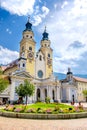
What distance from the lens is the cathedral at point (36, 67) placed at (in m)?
57.6

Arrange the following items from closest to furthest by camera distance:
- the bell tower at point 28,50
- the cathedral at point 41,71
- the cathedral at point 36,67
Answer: the cathedral at point 36,67 → the cathedral at point 41,71 → the bell tower at point 28,50

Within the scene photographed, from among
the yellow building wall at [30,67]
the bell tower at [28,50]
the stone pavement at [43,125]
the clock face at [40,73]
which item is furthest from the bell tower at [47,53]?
the stone pavement at [43,125]

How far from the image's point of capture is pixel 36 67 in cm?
6306

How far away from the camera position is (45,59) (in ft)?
224

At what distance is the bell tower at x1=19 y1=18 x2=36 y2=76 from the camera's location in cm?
5957

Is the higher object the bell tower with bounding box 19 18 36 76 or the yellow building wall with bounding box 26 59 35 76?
the bell tower with bounding box 19 18 36 76

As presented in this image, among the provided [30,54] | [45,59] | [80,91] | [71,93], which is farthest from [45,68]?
[80,91]

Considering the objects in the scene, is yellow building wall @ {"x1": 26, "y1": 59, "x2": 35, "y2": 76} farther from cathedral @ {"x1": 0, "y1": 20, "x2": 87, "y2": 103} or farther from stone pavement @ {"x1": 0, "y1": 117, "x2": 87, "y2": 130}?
stone pavement @ {"x1": 0, "y1": 117, "x2": 87, "y2": 130}

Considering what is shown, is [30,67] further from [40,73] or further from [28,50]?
[28,50]

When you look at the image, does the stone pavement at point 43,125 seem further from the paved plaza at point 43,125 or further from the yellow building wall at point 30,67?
the yellow building wall at point 30,67

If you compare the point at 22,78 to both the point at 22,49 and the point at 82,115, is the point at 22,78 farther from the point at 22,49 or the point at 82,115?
the point at 82,115

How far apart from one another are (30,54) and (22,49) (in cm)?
465

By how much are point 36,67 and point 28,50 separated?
7.59 meters

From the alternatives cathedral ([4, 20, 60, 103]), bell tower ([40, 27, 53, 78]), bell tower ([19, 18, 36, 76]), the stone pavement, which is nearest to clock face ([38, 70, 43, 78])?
cathedral ([4, 20, 60, 103])
